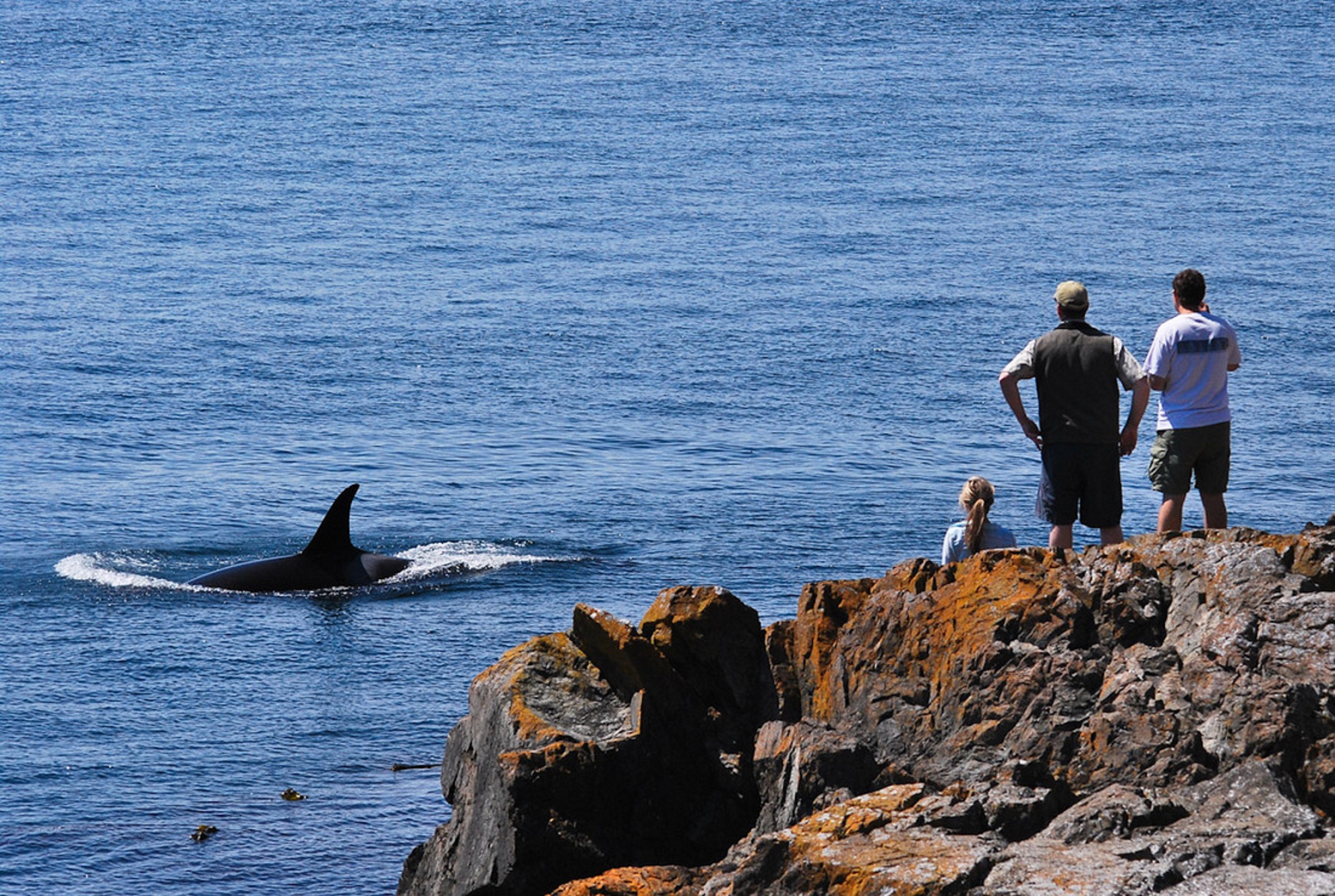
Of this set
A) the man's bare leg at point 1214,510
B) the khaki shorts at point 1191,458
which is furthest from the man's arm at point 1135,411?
the man's bare leg at point 1214,510

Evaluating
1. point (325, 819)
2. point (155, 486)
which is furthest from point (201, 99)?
point (325, 819)

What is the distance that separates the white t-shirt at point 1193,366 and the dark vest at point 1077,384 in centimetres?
39

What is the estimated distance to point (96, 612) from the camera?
19328mm

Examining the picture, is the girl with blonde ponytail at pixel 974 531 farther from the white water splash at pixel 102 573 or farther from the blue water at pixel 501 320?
the white water splash at pixel 102 573

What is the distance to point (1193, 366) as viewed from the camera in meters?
11.7

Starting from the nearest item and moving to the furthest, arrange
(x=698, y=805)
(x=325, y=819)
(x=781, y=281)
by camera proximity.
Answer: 1. (x=698, y=805)
2. (x=325, y=819)
3. (x=781, y=281)

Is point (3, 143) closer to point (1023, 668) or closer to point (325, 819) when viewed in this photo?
point (325, 819)

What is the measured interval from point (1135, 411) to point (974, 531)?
162 centimetres

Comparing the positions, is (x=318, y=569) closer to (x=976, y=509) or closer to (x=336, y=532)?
(x=336, y=532)

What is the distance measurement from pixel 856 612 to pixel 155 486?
1730 centimetres

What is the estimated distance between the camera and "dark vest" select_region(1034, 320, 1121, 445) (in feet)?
37.5

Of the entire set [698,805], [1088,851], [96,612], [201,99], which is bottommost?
[96,612]

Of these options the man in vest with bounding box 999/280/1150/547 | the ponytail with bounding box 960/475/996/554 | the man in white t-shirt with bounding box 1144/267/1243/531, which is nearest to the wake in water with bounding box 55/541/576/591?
the man in vest with bounding box 999/280/1150/547

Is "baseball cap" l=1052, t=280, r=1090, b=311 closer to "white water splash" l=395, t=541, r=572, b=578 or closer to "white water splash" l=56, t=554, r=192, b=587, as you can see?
"white water splash" l=395, t=541, r=572, b=578
